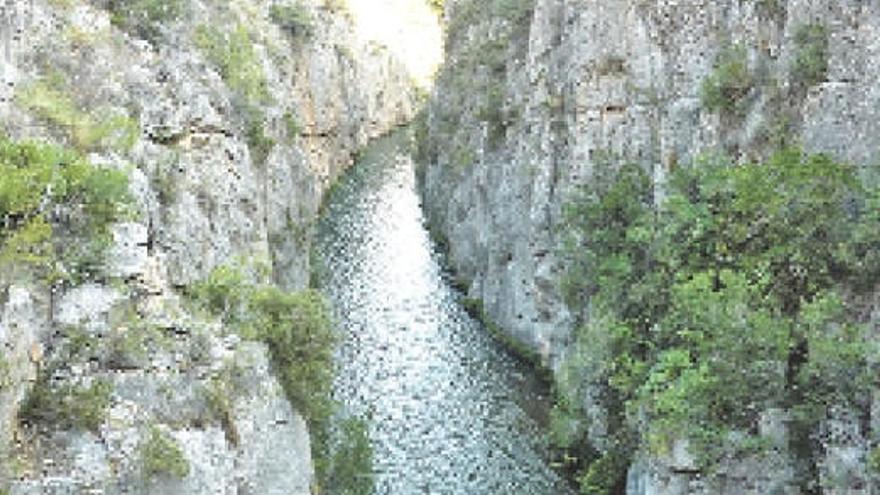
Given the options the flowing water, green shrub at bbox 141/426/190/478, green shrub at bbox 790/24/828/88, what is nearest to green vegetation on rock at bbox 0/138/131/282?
green shrub at bbox 141/426/190/478

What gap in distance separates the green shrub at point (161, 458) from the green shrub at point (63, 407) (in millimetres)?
1311

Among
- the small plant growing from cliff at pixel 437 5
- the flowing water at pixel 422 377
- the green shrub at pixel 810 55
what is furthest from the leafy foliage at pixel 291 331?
the small plant growing from cliff at pixel 437 5

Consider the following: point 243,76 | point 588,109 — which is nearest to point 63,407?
point 243,76

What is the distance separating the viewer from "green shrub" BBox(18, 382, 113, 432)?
27328 millimetres

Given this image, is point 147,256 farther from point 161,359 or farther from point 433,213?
point 433,213

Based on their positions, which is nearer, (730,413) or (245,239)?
Result: (730,413)

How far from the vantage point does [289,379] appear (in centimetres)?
3544

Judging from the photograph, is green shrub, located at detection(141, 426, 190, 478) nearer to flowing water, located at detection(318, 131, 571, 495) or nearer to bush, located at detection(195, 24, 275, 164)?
flowing water, located at detection(318, 131, 571, 495)

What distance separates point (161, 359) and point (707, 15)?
2367 cm

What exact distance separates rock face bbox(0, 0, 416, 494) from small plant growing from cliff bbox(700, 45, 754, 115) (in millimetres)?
17579

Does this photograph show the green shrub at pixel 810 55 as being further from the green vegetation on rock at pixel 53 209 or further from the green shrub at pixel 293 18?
the green shrub at pixel 293 18

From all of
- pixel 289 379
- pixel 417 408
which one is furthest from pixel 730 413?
pixel 417 408

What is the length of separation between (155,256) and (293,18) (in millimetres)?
45387

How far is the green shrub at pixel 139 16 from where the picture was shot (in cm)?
4259
